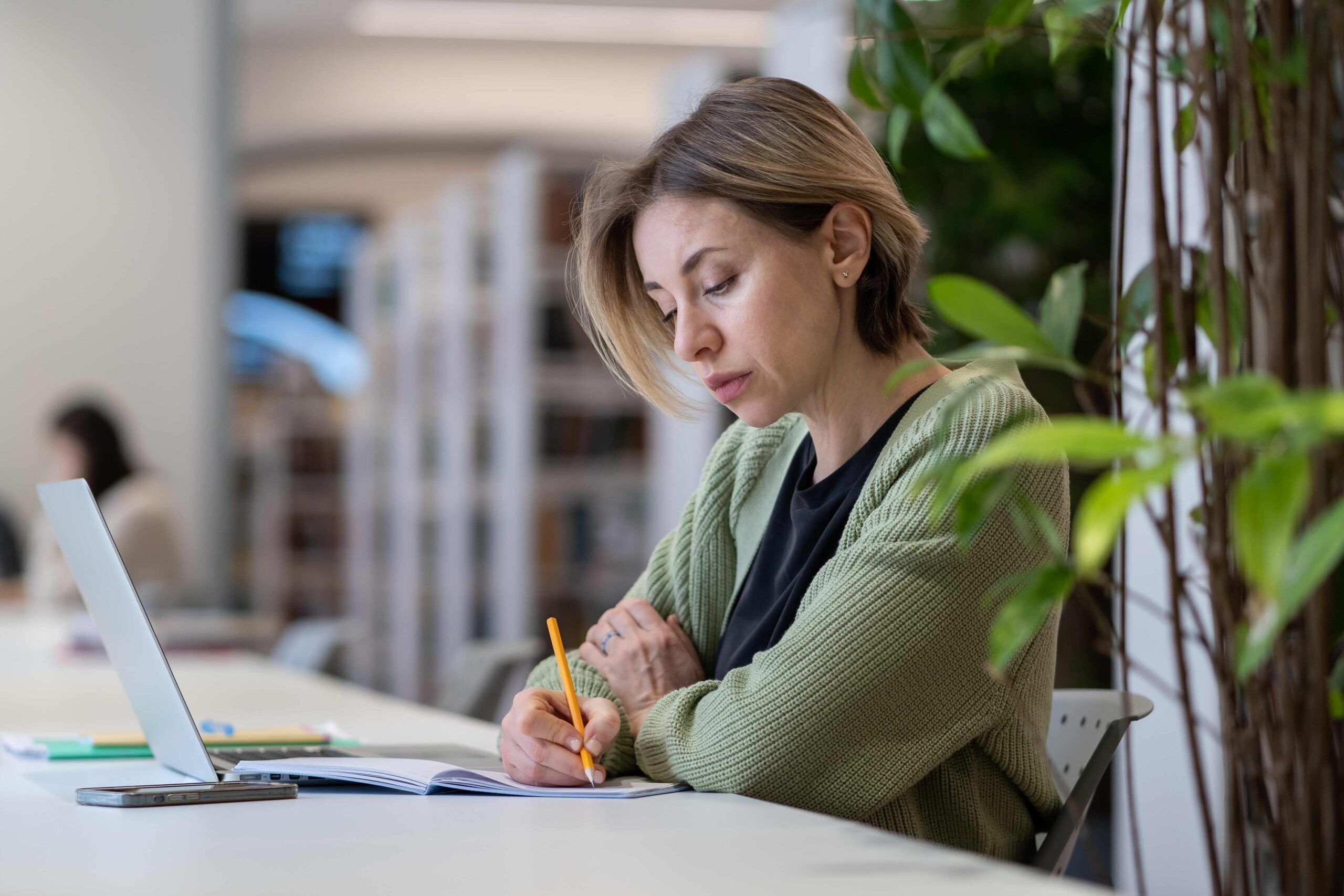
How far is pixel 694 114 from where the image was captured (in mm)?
1570

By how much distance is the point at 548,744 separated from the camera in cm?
137

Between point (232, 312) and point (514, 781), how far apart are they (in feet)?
17.5

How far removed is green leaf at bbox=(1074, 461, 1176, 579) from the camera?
64 cm

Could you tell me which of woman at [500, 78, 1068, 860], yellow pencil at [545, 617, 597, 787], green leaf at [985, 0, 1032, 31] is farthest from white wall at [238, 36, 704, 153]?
green leaf at [985, 0, 1032, 31]

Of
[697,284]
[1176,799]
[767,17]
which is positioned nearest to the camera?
[697,284]

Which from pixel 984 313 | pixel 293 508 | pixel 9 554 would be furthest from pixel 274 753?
pixel 293 508

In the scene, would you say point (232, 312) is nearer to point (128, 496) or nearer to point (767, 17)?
point (128, 496)

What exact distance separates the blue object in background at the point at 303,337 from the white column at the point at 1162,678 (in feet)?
33.4

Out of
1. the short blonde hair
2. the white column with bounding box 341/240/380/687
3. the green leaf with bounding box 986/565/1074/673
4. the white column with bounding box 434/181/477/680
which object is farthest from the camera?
the white column with bounding box 341/240/380/687

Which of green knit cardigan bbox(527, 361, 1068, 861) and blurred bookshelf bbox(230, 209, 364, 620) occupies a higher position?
green knit cardigan bbox(527, 361, 1068, 861)

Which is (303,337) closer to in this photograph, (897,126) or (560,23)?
(560,23)

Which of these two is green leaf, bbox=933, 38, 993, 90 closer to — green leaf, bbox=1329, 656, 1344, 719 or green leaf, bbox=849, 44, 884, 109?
green leaf, bbox=849, 44, 884, 109

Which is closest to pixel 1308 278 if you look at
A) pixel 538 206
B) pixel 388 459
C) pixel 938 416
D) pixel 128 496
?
pixel 938 416

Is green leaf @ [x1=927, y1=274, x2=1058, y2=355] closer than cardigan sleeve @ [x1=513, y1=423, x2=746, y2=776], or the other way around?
green leaf @ [x1=927, y1=274, x2=1058, y2=355]
